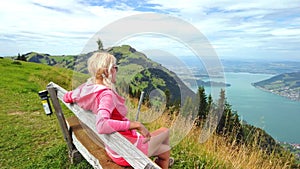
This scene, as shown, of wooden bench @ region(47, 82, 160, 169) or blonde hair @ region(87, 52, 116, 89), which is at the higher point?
blonde hair @ region(87, 52, 116, 89)

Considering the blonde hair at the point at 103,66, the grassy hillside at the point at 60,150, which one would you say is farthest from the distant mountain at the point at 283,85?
the blonde hair at the point at 103,66

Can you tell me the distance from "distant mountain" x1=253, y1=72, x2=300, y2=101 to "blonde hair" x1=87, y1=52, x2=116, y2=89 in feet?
162

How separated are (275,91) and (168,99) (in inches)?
2126

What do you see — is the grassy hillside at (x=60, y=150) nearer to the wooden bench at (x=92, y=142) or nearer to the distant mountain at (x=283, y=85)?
the wooden bench at (x=92, y=142)

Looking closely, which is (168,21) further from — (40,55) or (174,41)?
(40,55)

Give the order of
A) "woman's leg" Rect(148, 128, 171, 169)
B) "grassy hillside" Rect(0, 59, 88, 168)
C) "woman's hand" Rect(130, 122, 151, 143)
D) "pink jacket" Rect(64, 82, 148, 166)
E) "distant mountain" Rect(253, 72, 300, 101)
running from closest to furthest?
"pink jacket" Rect(64, 82, 148, 166), "woman's hand" Rect(130, 122, 151, 143), "woman's leg" Rect(148, 128, 171, 169), "grassy hillside" Rect(0, 59, 88, 168), "distant mountain" Rect(253, 72, 300, 101)

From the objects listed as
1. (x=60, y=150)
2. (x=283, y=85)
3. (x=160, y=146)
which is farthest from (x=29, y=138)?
(x=283, y=85)

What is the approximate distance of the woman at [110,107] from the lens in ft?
8.05

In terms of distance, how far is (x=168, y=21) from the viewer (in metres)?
2.83

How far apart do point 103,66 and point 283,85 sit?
195ft

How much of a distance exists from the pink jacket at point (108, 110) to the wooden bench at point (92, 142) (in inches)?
3.3

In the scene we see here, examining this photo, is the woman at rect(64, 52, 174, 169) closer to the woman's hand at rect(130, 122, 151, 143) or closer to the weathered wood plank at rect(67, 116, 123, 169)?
the woman's hand at rect(130, 122, 151, 143)

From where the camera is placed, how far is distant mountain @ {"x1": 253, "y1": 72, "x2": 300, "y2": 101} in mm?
48200

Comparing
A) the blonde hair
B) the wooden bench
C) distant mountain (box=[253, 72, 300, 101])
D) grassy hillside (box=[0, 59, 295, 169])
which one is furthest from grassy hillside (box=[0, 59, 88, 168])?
→ distant mountain (box=[253, 72, 300, 101])
